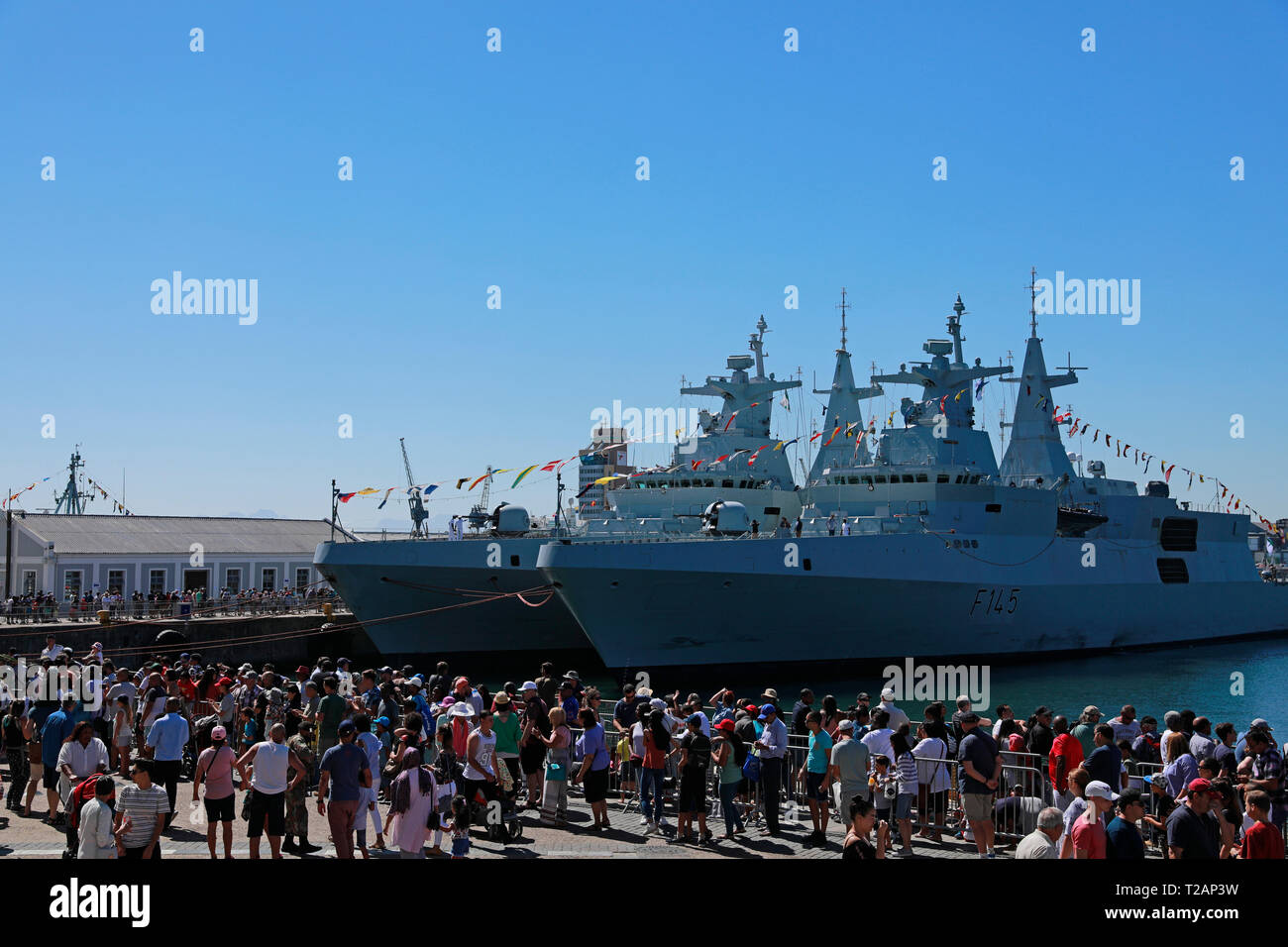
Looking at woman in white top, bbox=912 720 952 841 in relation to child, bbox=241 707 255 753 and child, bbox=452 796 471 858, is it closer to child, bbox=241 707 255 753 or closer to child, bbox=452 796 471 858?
child, bbox=452 796 471 858

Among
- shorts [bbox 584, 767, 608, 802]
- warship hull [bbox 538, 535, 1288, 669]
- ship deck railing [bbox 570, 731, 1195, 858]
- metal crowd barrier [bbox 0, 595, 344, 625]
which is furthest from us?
metal crowd barrier [bbox 0, 595, 344, 625]

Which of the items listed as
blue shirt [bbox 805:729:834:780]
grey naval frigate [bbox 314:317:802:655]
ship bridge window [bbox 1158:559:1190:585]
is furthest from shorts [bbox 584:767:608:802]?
ship bridge window [bbox 1158:559:1190:585]

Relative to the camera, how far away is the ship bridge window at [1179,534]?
39.1m

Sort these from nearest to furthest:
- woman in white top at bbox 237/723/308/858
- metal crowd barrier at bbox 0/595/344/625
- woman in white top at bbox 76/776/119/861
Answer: woman in white top at bbox 76/776/119/861 < woman in white top at bbox 237/723/308/858 < metal crowd barrier at bbox 0/595/344/625

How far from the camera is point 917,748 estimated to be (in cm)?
1025

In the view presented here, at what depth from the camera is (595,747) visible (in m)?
10.7

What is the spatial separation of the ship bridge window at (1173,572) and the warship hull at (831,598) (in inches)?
157

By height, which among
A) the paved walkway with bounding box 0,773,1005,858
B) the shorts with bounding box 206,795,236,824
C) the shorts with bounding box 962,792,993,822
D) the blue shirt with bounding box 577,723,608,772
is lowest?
Answer: the paved walkway with bounding box 0,773,1005,858

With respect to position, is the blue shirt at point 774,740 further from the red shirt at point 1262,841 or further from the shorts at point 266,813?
the red shirt at point 1262,841

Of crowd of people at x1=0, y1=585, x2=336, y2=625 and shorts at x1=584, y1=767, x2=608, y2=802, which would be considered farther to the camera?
crowd of people at x1=0, y1=585, x2=336, y2=625

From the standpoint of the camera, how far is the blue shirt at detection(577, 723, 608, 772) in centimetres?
1064

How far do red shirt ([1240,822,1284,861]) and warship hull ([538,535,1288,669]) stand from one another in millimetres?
18712

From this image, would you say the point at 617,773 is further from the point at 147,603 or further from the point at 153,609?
the point at 153,609
